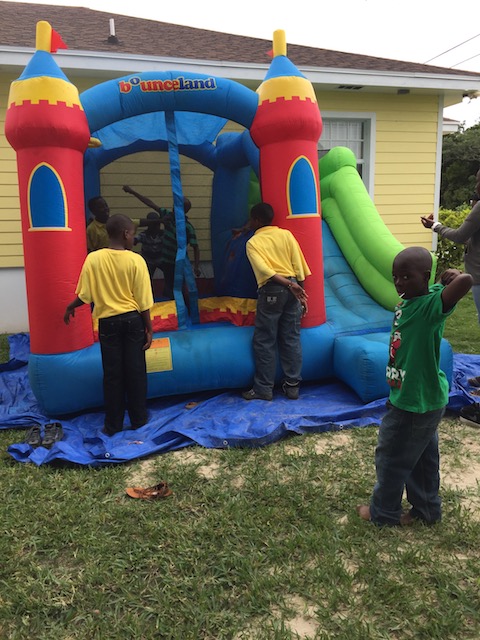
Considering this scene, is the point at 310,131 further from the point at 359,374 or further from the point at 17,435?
the point at 17,435

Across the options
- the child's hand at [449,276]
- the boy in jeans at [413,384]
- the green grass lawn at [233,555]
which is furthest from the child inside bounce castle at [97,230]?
the child's hand at [449,276]

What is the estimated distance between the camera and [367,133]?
27.9 feet

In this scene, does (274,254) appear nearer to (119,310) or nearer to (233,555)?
(119,310)

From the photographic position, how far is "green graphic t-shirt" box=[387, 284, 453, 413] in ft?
7.37

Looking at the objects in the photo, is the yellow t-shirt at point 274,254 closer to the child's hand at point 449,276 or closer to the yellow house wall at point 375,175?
the child's hand at point 449,276

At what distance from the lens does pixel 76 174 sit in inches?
159

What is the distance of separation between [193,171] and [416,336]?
20.4 ft

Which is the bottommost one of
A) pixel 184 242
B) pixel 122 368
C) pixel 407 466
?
pixel 407 466

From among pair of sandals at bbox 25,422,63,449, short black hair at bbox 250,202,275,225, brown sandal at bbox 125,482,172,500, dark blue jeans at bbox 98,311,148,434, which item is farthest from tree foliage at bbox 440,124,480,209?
brown sandal at bbox 125,482,172,500

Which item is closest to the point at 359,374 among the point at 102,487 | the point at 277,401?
the point at 277,401

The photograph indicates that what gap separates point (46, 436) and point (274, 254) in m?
→ 2.26

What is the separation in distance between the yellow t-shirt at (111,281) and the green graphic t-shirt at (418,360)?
201 centimetres

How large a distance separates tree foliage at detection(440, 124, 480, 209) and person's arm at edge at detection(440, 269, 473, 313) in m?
27.3

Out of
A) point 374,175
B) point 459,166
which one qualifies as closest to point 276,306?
point 374,175
